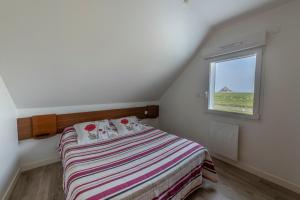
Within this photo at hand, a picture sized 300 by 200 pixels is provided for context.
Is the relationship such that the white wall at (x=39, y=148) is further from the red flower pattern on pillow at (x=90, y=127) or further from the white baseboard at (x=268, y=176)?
the white baseboard at (x=268, y=176)

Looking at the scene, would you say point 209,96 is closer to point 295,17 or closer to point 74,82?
point 295,17

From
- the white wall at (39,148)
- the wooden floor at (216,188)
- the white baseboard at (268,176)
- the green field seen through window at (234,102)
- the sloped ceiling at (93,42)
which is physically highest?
the sloped ceiling at (93,42)

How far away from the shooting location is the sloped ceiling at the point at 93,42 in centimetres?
152

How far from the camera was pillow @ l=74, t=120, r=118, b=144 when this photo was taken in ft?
7.53

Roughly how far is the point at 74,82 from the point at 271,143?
3159 millimetres

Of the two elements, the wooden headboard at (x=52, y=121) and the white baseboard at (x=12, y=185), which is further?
the wooden headboard at (x=52, y=121)

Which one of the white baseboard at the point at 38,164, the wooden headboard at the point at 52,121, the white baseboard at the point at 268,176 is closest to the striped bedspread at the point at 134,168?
the wooden headboard at the point at 52,121

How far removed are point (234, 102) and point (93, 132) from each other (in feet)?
8.25

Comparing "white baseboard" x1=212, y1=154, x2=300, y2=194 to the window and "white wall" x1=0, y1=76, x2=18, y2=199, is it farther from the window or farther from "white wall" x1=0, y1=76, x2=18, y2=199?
"white wall" x1=0, y1=76, x2=18, y2=199

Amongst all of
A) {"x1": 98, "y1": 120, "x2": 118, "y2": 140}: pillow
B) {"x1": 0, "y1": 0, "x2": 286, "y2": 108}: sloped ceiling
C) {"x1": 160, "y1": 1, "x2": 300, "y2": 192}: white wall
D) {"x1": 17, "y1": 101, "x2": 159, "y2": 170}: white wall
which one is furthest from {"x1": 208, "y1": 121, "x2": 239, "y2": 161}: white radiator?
{"x1": 17, "y1": 101, "x2": 159, "y2": 170}: white wall

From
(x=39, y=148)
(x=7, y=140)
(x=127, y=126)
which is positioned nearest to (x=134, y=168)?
(x=127, y=126)

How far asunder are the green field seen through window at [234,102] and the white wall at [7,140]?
129 inches

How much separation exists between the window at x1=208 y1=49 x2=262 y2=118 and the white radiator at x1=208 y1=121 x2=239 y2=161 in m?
0.26

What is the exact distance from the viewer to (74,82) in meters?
2.37
